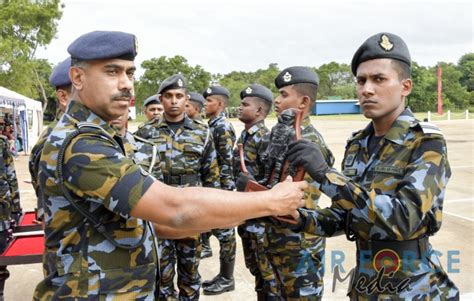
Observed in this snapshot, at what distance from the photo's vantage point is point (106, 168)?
5.08 feet

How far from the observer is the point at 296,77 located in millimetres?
3512

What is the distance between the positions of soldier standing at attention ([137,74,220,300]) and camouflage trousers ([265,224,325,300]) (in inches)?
40.6

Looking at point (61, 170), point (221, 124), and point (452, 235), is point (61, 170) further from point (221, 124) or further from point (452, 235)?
point (452, 235)

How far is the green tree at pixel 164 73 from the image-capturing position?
166 ft

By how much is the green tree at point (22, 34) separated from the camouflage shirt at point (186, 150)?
57.7 feet

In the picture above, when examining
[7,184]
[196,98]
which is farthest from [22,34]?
[7,184]

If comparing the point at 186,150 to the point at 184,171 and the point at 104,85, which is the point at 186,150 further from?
the point at 104,85

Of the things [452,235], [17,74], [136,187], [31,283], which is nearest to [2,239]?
[31,283]

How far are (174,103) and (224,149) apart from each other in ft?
4.83

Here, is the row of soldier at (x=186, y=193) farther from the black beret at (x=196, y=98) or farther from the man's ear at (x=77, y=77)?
the black beret at (x=196, y=98)

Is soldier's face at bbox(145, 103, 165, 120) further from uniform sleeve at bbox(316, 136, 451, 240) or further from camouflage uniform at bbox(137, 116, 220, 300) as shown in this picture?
uniform sleeve at bbox(316, 136, 451, 240)

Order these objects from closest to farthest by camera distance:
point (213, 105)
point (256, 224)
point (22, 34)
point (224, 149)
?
point (256, 224) < point (224, 149) < point (213, 105) < point (22, 34)

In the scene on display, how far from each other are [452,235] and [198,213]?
544 cm

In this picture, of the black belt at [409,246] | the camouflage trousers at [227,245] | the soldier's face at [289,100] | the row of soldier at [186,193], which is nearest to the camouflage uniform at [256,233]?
the camouflage trousers at [227,245]
